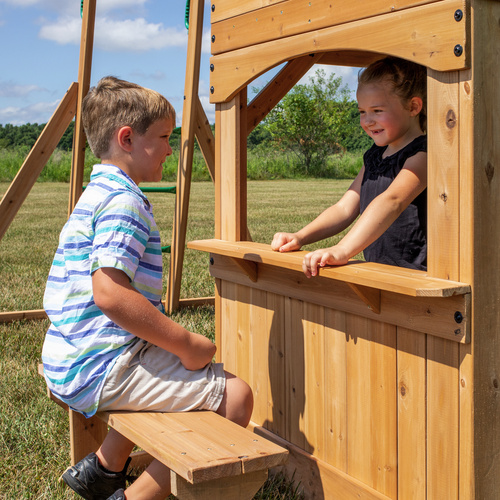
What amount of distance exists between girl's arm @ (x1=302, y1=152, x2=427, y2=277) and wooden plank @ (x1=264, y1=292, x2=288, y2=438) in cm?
Answer: 50

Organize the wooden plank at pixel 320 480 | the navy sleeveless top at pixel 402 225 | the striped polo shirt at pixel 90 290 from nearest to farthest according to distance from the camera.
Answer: the striped polo shirt at pixel 90 290
the wooden plank at pixel 320 480
the navy sleeveless top at pixel 402 225

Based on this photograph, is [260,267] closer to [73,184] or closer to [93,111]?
[93,111]

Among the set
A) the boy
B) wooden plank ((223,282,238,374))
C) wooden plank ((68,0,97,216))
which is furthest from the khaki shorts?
wooden plank ((68,0,97,216))

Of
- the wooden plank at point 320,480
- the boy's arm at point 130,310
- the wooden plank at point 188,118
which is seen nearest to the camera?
the boy's arm at point 130,310

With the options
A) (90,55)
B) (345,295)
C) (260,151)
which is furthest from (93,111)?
(260,151)

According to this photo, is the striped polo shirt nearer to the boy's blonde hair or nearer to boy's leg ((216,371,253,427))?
the boy's blonde hair

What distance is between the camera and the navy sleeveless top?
265 centimetres

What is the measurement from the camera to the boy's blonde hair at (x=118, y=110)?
2322mm

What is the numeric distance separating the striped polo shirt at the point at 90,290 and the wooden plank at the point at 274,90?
172cm

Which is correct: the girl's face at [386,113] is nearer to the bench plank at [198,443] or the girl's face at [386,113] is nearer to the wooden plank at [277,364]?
the wooden plank at [277,364]

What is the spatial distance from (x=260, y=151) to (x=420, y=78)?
38.6m

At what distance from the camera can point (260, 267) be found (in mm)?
2902

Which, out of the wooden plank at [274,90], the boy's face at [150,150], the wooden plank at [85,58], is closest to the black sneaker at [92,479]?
the boy's face at [150,150]

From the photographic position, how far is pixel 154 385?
225cm
